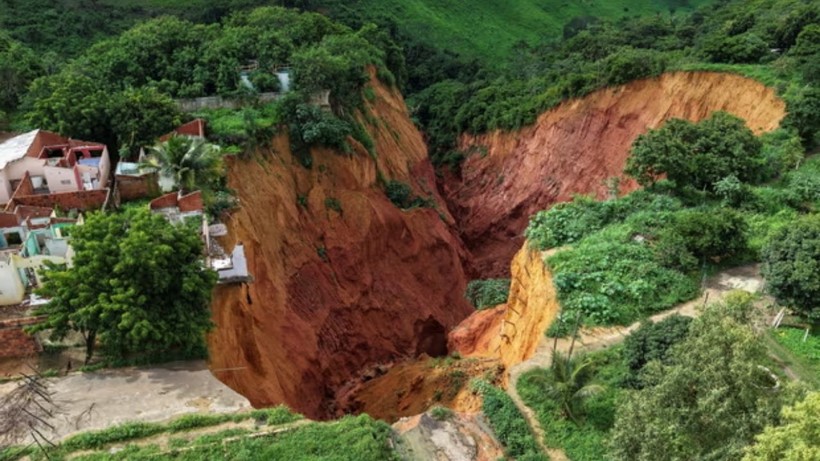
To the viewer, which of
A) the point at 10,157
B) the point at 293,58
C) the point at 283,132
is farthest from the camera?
the point at 293,58

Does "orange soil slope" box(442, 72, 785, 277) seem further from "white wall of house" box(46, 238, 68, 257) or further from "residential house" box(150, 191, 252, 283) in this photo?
"white wall of house" box(46, 238, 68, 257)

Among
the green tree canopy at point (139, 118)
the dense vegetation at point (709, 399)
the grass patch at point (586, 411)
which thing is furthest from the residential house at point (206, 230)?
the dense vegetation at point (709, 399)

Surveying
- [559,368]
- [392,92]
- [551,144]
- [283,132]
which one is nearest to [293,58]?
[283,132]

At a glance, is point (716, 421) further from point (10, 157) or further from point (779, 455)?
point (10, 157)

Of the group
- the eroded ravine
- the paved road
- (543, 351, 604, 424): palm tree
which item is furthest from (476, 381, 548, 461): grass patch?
the paved road

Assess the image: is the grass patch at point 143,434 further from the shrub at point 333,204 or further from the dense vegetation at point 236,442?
the shrub at point 333,204

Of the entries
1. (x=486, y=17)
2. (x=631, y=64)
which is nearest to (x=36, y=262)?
(x=631, y=64)

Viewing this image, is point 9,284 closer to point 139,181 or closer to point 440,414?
point 139,181
